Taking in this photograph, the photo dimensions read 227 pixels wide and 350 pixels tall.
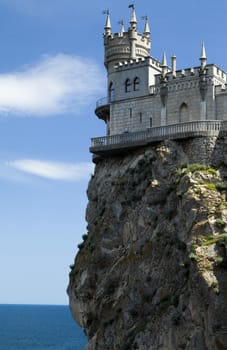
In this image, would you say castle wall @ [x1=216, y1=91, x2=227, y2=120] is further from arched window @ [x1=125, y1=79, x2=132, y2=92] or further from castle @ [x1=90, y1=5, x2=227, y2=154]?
arched window @ [x1=125, y1=79, x2=132, y2=92]

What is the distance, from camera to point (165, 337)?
49.5 meters

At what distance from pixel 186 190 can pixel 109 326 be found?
12.3m

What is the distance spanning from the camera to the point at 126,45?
6575 cm

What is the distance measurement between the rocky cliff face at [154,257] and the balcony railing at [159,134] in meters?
0.97

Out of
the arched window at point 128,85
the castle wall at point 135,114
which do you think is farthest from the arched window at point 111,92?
the arched window at point 128,85

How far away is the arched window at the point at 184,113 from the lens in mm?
58656

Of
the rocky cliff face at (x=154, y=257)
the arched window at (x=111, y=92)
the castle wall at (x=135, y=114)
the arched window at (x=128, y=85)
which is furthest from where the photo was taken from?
the arched window at (x=111, y=92)

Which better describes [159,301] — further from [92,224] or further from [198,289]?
[92,224]

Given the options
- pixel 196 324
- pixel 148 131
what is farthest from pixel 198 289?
pixel 148 131

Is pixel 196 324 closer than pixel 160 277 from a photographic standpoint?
Yes

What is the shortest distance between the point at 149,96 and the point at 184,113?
396 centimetres

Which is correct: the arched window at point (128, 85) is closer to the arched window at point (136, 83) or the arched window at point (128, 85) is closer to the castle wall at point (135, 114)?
the arched window at point (136, 83)

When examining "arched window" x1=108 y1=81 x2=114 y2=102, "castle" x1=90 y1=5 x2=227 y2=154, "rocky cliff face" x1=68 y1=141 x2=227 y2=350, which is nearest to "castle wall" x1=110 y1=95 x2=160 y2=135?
"castle" x1=90 y1=5 x2=227 y2=154

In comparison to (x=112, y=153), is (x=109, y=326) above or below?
below
